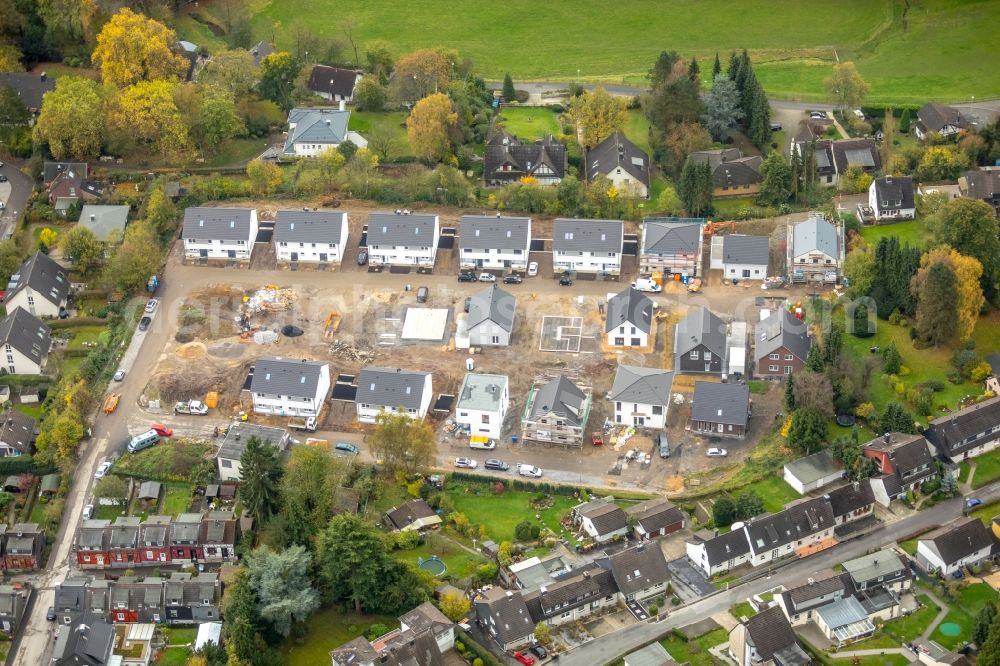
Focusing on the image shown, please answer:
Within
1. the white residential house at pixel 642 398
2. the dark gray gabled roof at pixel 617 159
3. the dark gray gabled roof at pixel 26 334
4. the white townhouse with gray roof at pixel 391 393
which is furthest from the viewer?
the dark gray gabled roof at pixel 617 159

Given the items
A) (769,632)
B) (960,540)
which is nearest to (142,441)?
(769,632)

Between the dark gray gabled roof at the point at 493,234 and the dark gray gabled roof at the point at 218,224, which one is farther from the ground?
the dark gray gabled roof at the point at 493,234

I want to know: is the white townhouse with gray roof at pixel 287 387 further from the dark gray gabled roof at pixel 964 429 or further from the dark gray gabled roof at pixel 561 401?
the dark gray gabled roof at pixel 964 429

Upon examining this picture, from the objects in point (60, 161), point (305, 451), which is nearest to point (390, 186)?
point (60, 161)

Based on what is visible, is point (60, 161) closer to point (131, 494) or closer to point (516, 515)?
point (131, 494)

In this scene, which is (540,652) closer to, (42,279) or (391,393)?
(391,393)

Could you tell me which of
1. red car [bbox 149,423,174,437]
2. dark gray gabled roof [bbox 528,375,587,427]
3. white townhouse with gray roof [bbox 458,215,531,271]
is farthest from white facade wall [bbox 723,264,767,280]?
red car [bbox 149,423,174,437]

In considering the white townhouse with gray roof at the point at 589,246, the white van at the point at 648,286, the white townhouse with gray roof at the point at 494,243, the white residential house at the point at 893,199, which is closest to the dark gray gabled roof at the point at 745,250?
the white van at the point at 648,286
